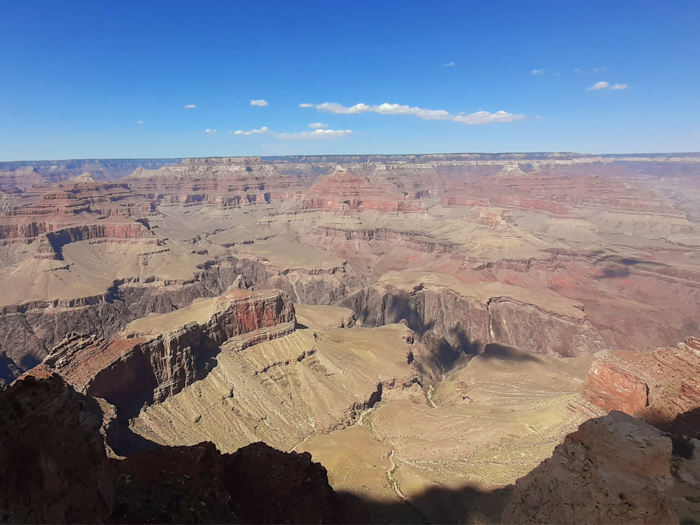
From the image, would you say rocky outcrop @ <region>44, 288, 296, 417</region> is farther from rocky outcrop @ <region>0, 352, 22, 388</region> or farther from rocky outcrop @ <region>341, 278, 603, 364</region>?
rocky outcrop @ <region>341, 278, 603, 364</region>

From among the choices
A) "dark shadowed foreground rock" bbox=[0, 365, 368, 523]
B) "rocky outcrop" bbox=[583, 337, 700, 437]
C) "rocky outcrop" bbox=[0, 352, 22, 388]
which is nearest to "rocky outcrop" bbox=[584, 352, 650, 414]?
"rocky outcrop" bbox=[583, 337, 700, 437]

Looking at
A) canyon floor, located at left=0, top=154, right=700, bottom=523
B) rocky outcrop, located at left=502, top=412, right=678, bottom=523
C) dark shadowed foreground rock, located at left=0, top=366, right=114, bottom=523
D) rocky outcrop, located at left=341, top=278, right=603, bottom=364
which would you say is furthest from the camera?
rocky outcrop, located at left=341, top=278, right=603, bottom=364

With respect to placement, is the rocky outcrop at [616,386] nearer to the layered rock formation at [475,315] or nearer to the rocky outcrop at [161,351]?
the rocky outcrop at [161,351]

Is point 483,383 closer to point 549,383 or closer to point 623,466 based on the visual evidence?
point 549,383

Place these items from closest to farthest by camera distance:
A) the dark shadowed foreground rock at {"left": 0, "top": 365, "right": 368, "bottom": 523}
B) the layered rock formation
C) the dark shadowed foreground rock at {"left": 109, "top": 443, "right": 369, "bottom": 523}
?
the dark shadowed foreground rock at {"left": 0, "top": 365, "right": 368, "bottom": 523}
the dark shadowed foreground rock at {"left": 109, "top": 443, "right": 369, "bottom": 523}
the layered rock formation

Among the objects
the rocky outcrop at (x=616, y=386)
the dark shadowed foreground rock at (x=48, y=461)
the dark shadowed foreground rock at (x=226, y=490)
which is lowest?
the rocky outcrop at (x=616, y=386)

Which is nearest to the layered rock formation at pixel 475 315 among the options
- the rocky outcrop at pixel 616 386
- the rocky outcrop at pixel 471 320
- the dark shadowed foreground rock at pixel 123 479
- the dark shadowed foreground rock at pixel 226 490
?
the rocky outcrop at pixel 471 320
